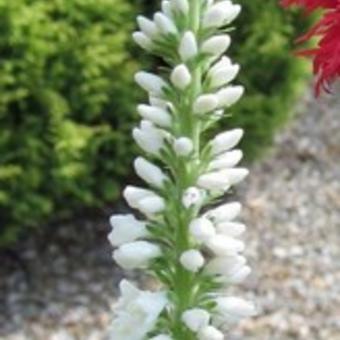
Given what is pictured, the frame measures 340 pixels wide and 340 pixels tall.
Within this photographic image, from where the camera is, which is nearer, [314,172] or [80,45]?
[80,45]

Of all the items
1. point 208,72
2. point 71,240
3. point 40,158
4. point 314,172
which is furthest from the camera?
point 314,172

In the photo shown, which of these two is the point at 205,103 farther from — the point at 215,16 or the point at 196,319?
the point at 196,319

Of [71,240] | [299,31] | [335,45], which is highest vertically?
[299,31]

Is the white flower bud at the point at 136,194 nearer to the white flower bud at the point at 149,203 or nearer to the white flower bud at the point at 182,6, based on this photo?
the white flower bud at the point at 149,203

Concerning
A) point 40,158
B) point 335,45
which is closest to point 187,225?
point 335,45

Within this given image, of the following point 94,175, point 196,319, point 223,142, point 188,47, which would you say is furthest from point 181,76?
point 94,175

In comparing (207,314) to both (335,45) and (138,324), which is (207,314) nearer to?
(138,324)

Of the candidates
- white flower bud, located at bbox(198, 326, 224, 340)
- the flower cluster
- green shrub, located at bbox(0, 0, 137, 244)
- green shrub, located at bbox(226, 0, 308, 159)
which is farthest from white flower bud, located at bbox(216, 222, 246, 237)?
green shrub, located at bbox(226, 0, 308, 159)

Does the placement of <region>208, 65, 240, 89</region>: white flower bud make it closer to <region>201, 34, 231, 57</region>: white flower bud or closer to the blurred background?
<region>201, 34, 231, 57</region>: white flower bud
